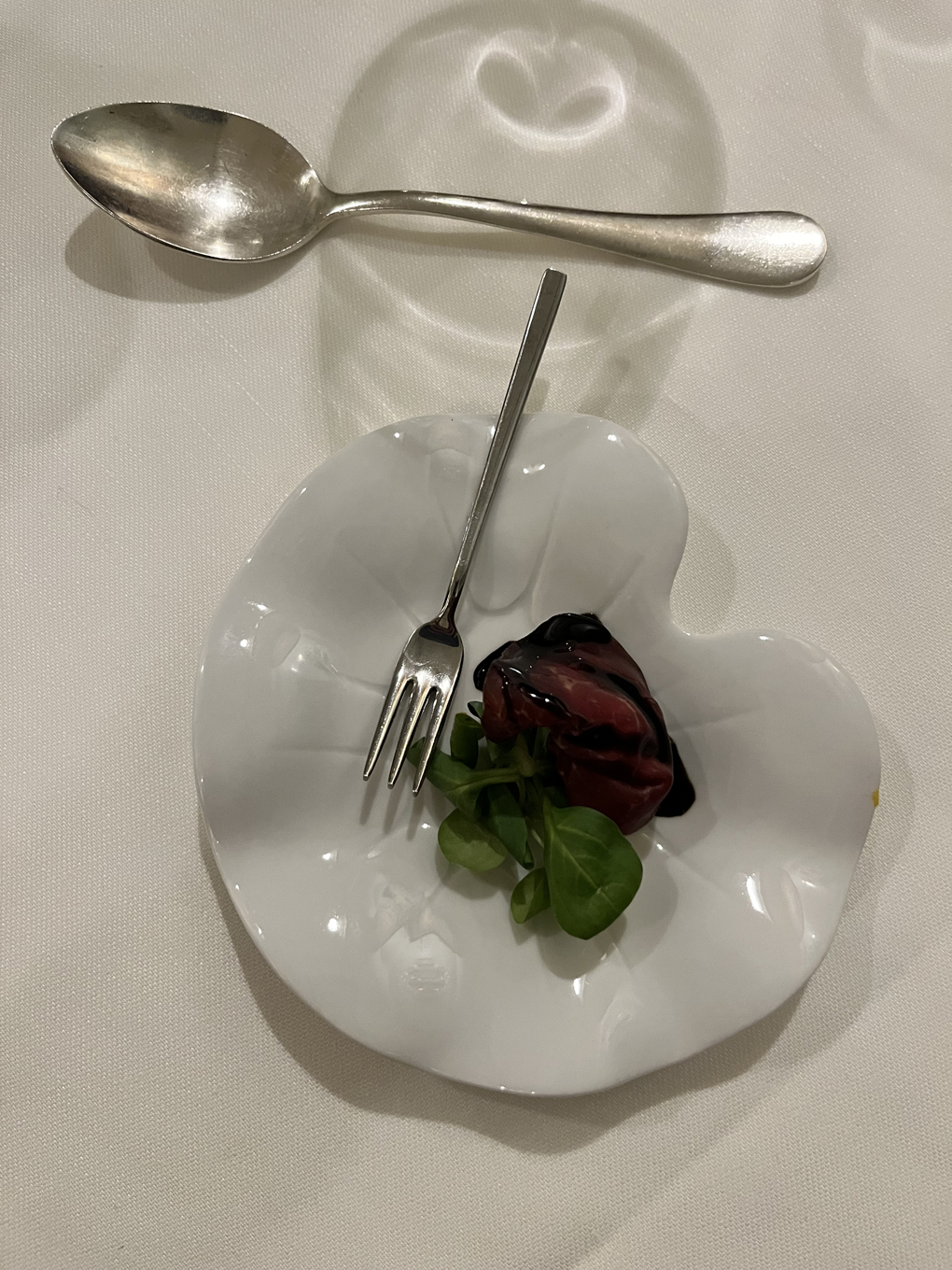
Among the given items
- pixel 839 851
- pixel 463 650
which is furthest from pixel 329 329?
pixel 839 851

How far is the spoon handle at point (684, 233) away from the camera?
2.03ft

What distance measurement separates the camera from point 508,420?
54 centimetres

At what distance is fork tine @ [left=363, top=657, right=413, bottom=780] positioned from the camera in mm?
540

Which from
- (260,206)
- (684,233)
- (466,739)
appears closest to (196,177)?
(260,206)

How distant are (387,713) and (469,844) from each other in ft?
0.32

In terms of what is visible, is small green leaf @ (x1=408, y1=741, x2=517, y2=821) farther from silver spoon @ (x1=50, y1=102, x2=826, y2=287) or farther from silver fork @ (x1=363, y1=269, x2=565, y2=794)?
silver spoon @ (x1=50, y1=102, x2=826, y2=287)

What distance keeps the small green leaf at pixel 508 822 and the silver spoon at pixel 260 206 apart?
0.41m

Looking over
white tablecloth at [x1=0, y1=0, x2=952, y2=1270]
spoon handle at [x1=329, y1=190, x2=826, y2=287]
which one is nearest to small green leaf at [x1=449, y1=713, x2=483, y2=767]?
white tablecloth at [x1=0, y1=0, x2=952, y2=1270]

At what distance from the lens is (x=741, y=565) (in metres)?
0.60

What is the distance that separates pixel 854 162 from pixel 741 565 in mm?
321

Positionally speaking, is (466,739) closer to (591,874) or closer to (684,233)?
(591,874)

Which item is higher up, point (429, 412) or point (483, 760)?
point (429, 412)

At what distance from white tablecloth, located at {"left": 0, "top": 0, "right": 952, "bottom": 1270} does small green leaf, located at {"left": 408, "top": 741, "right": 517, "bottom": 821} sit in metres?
0.19

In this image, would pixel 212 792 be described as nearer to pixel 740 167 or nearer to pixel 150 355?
pixel 150 355
